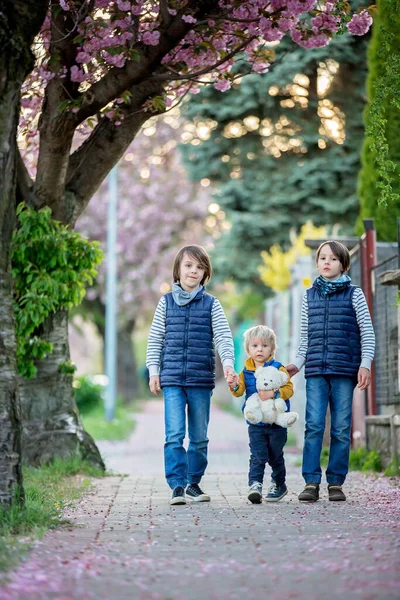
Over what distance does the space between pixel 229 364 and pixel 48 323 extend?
2967 millimetres

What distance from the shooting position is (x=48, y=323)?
962cm

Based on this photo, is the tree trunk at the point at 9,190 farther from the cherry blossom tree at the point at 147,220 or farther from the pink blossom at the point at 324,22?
the cherry blossom tree at the point at 147,220

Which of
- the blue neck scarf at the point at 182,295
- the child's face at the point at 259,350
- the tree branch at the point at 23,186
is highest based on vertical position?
the tree branch at the point at 23,186

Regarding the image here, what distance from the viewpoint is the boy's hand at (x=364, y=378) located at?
277 inches

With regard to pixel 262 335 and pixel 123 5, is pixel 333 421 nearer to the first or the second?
pixel 262 335

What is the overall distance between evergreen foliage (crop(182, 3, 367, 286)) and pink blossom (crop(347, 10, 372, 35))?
1187cm

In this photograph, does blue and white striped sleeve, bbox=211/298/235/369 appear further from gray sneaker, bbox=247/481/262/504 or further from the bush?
the bush

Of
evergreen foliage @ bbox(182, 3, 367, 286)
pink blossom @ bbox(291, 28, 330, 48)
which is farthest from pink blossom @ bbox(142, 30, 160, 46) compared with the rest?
evergreen foliage @ bbox(182, 3, 367, 286)

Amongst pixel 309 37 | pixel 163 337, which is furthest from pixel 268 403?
pixel 309 37

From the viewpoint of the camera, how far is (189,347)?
7.32 metres

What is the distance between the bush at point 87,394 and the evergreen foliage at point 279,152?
500 centimetres

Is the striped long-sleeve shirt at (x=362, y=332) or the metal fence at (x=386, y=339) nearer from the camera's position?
the striped long-sleeve shirt at (x=362, y=332)

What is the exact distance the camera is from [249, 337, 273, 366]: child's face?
7266 mm

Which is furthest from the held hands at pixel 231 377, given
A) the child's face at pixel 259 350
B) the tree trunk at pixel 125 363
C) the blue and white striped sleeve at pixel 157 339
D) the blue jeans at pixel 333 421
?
the tree trunk at pixel 125 363
